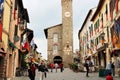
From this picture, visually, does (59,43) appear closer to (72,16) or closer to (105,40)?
(72,16)

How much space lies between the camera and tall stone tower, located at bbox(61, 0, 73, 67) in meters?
71.8

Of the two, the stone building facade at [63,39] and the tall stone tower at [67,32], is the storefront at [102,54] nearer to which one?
the tall stone tower at [67,32]

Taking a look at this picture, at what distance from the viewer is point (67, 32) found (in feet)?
241

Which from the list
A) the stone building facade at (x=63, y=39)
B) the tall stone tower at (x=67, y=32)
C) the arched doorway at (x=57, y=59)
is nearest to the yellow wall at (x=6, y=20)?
the tall stone tower at (x=67, y=32)

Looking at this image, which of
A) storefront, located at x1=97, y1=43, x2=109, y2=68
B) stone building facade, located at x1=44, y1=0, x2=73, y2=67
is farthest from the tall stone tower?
storefront, located at x1=97, y1=43, x2=109, y2=68

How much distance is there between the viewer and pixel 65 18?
74.9 m

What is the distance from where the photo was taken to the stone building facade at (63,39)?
237 feet

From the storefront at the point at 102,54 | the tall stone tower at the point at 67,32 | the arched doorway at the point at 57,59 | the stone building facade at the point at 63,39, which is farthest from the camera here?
the arched doorway at the point at 57,59

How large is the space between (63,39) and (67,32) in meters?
2.30

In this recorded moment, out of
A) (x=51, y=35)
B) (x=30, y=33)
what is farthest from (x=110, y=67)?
(x=51, y=35)

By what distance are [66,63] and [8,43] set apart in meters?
49.4

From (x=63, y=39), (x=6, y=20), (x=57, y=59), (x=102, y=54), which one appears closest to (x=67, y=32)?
(x=63, y=39)

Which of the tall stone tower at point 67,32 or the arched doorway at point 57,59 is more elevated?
the tall stone tower at point 67,32

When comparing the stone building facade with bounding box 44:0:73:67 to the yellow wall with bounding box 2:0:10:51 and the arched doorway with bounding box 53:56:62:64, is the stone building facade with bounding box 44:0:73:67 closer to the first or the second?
the arched doorway with bounding box 53:56:62:64
